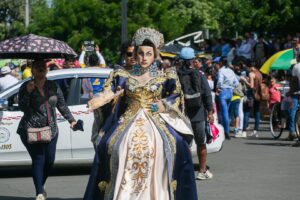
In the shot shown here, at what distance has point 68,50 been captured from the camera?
11609 millimetres

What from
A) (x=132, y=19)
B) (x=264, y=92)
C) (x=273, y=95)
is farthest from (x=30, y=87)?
(x=132, y=19)

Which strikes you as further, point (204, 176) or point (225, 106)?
point (225, 106)

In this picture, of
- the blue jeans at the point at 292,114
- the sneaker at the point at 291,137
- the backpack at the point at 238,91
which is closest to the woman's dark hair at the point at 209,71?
the backpack at the point at 238,91

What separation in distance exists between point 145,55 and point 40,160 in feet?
7.11

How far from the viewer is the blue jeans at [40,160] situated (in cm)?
1131

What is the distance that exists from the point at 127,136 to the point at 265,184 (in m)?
3.77

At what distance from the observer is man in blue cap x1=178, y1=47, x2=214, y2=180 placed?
13.3m

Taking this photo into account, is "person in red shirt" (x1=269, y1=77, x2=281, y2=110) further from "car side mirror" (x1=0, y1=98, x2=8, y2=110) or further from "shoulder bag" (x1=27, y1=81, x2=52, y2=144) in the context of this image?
"shoulder bag" (x1=27, y1=81, x2=52, y2=144)

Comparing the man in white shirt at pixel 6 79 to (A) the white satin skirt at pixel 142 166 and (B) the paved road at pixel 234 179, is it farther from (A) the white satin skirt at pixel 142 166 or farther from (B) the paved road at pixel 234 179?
(A) the white satin skirt at pixel 142 166

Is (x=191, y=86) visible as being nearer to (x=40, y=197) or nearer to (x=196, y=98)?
(x=196, y=98)

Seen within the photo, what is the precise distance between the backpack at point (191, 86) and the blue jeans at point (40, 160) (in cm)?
243

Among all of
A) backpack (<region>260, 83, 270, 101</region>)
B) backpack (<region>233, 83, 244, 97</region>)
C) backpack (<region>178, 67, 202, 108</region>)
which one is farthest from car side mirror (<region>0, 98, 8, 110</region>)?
backpack (<region>260, 83, 270, 101</region>)

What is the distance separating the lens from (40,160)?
11336mm

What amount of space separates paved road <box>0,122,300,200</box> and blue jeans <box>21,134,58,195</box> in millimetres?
677
